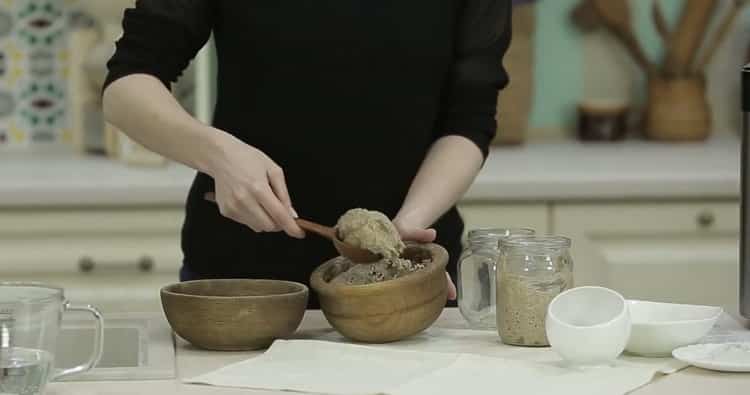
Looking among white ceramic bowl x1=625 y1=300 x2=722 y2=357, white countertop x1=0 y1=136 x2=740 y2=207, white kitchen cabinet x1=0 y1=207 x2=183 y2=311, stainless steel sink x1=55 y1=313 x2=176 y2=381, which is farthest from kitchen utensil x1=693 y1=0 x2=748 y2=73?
stainless steel sink x1=55 y1=313 x2=176 y2=381

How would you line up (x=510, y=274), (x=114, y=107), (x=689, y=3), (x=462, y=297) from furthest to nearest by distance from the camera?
(x=689, y=3) → (x=114, y=107) → (x=462, y=297) → (x=510, y=274)

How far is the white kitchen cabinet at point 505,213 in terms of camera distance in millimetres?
2494

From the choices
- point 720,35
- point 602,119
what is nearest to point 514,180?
point 602,119

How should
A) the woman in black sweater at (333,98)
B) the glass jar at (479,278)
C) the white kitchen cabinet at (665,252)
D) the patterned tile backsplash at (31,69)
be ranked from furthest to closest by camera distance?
1. the patterned tile backsplash at (31,69)
2. the white kitchen cabinet at (665,252)
3. the woman in black sweater at (333,98)
4. the glass jar at (479,278)

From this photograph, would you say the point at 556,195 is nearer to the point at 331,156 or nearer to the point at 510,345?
the point at 331,156

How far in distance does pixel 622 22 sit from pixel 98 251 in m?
1.36

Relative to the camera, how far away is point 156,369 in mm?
1251

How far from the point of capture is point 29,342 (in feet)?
3.79

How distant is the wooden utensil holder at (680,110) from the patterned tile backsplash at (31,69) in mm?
1390

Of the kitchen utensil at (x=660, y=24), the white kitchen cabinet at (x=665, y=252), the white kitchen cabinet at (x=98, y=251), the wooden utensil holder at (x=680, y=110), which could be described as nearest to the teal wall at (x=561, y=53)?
the kitchen utensil at (x=660, y=24)

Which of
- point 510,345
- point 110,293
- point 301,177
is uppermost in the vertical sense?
point 301,177

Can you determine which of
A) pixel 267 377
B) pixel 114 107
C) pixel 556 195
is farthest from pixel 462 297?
pixel 556 195

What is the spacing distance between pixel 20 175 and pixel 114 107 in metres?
1.02

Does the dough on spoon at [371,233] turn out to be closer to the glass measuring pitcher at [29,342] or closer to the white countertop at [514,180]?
the glass measuring pitcher at [29,342]
